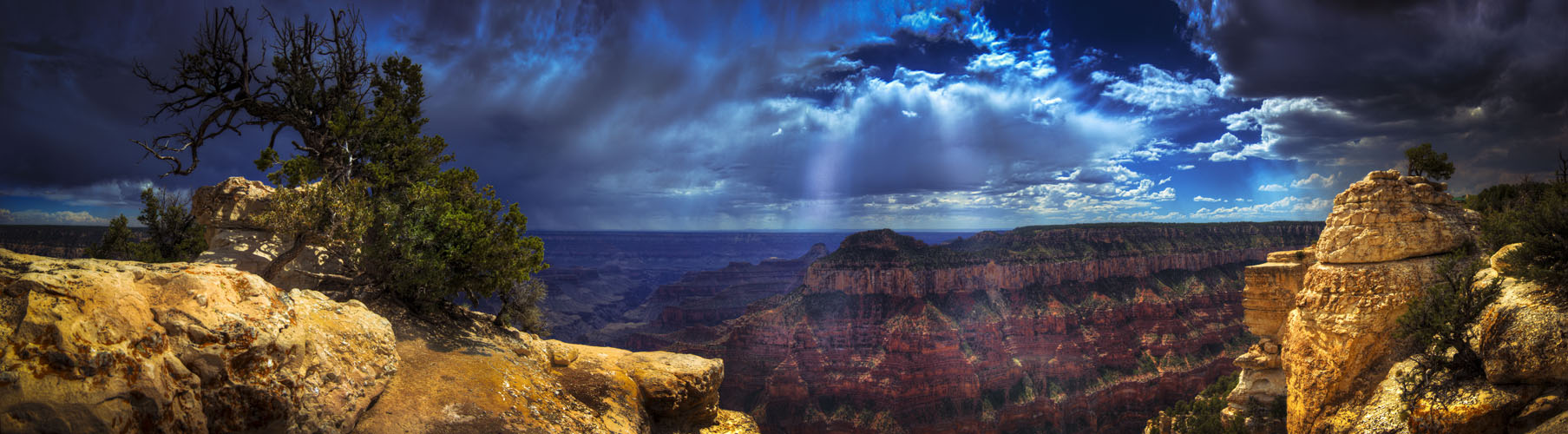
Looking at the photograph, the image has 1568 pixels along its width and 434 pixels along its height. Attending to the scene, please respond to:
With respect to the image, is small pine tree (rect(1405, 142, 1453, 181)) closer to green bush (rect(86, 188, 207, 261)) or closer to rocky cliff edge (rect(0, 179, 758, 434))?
rocky cliff edge (rect(0, 179, 758, 434))

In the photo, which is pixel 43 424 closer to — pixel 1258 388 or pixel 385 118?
pixel 385 118

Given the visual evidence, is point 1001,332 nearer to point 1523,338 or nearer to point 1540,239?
point 1540,239

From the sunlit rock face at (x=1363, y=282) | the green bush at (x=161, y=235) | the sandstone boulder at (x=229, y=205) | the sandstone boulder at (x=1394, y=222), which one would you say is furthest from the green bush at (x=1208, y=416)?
the green bush at (x=161, y=235)

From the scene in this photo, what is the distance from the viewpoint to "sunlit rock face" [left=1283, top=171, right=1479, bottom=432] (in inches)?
647

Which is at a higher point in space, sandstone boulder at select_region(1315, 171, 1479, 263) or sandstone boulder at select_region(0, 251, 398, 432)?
sandstone boulder at select_region(1315, 171, 1479, 263)

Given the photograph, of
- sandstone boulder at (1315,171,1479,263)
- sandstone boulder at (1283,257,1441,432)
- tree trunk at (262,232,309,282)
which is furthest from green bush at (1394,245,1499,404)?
tree trunk at (262,232,309,282)

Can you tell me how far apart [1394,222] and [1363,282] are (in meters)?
2.37

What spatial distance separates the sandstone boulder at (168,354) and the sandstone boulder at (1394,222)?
28076 millimetres

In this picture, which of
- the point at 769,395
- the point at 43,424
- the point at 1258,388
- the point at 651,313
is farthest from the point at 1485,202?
the point at 651,313

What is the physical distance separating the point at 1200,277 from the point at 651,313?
381 feet

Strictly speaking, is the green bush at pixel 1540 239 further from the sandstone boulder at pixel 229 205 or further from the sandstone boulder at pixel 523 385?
the sandstone boulder at pixel 229 205

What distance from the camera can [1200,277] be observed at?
78.1 meters

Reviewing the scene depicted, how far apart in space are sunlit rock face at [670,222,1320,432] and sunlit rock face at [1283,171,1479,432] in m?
41.6

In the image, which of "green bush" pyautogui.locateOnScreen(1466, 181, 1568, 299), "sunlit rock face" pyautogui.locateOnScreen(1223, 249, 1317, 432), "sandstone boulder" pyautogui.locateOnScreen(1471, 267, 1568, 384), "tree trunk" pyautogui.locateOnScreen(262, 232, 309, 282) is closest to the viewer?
"sandstone boulder" pyautogui.locateOnScreen(1471, 267, 1568, 384)
